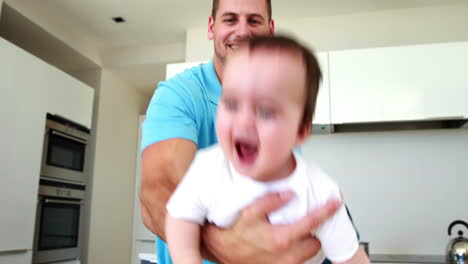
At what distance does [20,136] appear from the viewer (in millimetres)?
2662

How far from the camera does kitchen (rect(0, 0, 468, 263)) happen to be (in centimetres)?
280

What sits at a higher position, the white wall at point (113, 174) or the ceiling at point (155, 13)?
the ceiling at point (155, 13)

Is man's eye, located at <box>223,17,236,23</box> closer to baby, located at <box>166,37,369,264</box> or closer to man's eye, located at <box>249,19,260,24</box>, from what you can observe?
man's eye, located at <box>249,19,260,24</box>

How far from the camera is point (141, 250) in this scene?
4.20 meters

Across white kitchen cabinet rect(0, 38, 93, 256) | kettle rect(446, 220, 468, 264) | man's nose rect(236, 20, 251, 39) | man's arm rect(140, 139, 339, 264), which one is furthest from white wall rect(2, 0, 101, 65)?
kettle rect(446, 220, 468, 264)

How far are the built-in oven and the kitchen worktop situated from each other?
222 centimetres

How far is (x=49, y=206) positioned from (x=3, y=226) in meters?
0.51

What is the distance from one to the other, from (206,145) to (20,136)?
82.7 inches

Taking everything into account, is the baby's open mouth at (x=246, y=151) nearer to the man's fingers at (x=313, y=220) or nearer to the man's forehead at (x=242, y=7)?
the man's fingers at (x=313, y=220)

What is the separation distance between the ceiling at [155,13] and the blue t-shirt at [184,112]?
7.05 feet

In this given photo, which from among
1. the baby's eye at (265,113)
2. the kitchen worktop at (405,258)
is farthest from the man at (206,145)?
the kitchen worktop at (405,258)

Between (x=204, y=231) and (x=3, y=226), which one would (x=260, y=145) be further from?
(x=3, y=226)

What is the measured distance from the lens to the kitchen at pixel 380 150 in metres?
2.80

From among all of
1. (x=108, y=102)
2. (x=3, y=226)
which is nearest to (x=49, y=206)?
(x=3, y=226)
